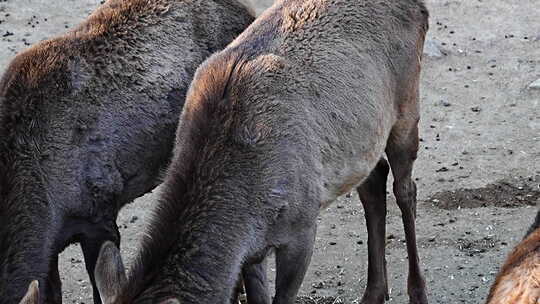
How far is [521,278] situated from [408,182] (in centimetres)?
243

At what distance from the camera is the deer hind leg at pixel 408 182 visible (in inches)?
276

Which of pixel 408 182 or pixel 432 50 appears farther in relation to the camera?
pixel 432 50

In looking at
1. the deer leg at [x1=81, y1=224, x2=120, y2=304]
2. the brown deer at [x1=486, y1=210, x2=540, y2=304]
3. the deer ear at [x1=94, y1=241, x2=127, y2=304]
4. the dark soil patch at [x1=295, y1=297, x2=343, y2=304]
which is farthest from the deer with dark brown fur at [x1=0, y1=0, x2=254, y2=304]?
the brown deer at [x1=486, y1=210, x2=540, y2=304]

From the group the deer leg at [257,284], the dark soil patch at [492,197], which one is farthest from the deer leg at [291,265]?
the dark soil patch at [492,197]

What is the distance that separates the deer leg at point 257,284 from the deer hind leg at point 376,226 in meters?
1.25

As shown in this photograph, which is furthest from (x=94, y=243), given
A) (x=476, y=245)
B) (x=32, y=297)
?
(x=476, y=245)

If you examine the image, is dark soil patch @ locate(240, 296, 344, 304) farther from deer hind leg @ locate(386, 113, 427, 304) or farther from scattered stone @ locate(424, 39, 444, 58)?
scattered stone @ locate(424, 39, 444, 58)

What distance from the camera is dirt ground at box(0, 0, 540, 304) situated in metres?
7.71

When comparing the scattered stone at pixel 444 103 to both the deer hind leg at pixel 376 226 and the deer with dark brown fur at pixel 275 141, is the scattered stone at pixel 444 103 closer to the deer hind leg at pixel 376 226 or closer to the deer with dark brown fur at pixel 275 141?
the deer hind leg at pixel 376 226

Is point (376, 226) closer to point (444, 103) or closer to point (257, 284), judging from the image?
point (257, 284)

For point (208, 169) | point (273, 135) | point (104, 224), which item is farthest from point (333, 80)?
point (104, 224)

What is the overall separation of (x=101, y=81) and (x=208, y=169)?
143cm

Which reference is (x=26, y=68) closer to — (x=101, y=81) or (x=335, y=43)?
(x=101, y=81)

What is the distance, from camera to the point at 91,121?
21.4 feet
